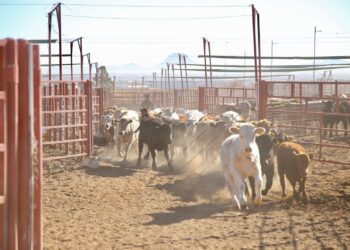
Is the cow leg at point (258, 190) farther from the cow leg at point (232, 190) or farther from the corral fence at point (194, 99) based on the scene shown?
the corral fence at point (194, 99)

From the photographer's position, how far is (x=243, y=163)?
7.32m

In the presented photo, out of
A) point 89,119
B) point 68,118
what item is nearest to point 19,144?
point 89,119

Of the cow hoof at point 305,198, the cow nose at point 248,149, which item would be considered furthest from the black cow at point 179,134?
the cow nose at point 248,149

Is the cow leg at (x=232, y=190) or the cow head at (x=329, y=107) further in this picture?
the cow head at (x=329, y=107)

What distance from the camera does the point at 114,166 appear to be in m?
11.0

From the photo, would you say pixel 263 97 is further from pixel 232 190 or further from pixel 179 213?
pixel 179 213

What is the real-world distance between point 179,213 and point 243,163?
132cm

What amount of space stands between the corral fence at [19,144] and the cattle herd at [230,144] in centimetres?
424

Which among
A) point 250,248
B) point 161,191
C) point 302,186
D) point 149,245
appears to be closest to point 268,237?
point 250,248

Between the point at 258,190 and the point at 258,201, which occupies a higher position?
the point at 258,190

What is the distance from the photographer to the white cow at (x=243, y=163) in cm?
712

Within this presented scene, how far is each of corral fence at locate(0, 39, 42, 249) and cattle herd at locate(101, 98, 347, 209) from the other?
4236 millimetres

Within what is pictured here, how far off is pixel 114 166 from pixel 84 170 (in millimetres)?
914

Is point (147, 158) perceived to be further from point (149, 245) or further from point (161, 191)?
point (149, 245)
